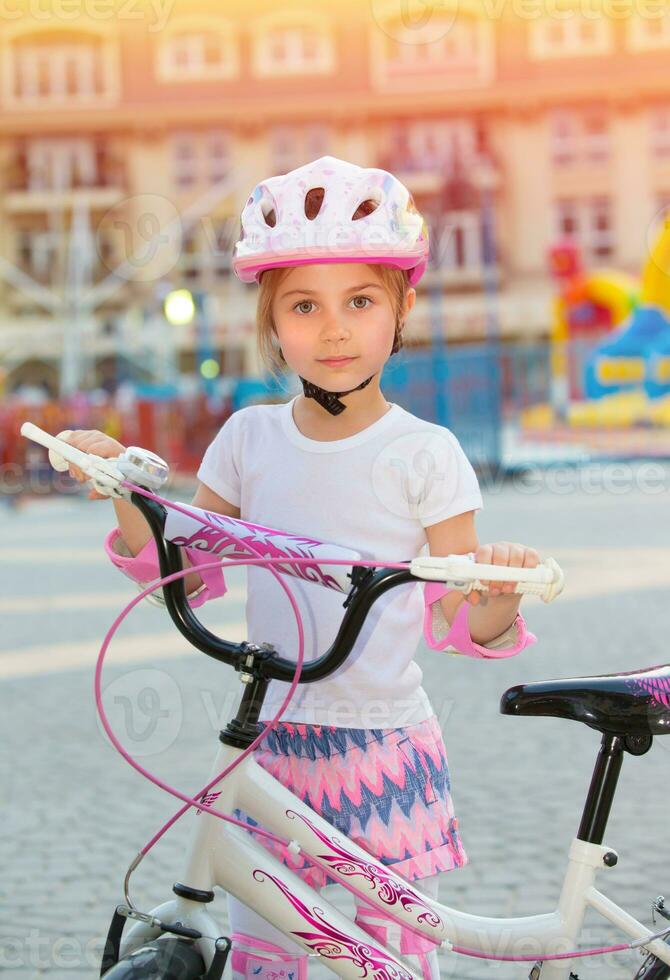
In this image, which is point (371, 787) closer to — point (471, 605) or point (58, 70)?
point (471, 605)

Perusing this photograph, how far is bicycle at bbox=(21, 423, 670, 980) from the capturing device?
1.79m

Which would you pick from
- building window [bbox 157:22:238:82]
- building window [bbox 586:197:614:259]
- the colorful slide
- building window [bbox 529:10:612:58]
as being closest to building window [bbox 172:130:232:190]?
building window [bbox 157:22:238:82]

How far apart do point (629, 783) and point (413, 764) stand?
2870mm

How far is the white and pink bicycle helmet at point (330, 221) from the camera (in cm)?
196

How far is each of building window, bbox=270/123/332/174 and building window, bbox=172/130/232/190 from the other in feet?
4.65

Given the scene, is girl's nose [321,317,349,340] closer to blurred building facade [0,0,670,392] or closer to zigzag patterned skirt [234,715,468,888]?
zigzag patterned skirt [234,715,468,888]

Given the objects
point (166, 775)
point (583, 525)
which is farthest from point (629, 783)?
point (583, 525)

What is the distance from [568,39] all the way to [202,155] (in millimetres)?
11654

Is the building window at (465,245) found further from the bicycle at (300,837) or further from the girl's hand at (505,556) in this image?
the girl's hand at (505,556)

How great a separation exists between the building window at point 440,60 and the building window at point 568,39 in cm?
144

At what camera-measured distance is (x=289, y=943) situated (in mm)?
2037

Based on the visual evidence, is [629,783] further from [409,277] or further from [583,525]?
[583,525]

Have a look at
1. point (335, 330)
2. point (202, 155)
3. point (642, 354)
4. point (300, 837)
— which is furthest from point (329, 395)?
point (202, 155)

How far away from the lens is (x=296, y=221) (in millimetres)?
1966
